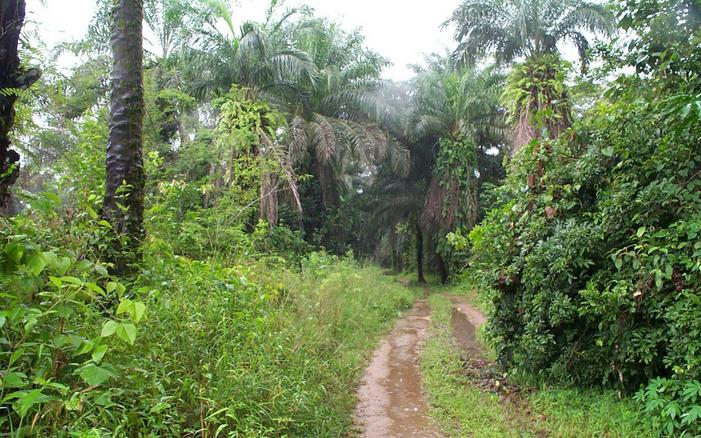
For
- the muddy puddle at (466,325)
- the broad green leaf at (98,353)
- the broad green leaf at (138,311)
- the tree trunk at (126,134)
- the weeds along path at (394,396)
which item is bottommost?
the weeds along path at (394,396)

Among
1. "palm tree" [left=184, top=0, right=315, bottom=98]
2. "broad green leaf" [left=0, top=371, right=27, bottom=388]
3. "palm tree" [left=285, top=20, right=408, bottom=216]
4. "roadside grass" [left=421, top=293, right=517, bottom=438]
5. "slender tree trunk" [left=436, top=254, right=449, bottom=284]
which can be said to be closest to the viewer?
"broad green leaf" [left=0, top=371, right=27, bottom=388]

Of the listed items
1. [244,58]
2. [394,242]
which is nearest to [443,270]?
[394,242]

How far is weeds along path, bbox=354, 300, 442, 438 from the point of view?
4684 mm

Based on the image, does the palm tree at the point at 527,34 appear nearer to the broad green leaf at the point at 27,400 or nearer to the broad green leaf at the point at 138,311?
the broad green leaf at the point at 138,311

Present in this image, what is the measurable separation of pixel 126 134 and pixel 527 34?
387 inches

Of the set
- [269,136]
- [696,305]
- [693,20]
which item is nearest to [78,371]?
[696,305]

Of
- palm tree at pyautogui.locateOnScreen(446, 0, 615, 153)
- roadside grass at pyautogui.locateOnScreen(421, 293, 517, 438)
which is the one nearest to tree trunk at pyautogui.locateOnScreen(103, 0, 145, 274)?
roadside grass at pyautogui.locateOnScreen(421, 293, 517, 438)

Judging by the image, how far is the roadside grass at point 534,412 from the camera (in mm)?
4188

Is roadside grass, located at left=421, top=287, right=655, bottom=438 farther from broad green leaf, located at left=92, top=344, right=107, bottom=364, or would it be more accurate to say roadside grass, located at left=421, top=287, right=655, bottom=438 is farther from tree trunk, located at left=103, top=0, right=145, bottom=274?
tree trunk, located at left=103, top=0, right=145, bottom=274

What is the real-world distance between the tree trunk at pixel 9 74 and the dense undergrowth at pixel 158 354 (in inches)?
17.7

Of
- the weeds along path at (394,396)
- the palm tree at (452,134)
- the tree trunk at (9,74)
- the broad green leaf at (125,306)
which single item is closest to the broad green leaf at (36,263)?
the broad green leaf at (125,306)

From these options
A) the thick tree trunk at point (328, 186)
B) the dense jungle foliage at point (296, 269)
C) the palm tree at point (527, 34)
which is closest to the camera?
the dense jungle foliage at point (296, 269)

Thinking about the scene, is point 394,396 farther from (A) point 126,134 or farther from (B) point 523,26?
(B) point 523,26

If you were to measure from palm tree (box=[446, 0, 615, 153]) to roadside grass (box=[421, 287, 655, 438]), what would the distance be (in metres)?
5.70
